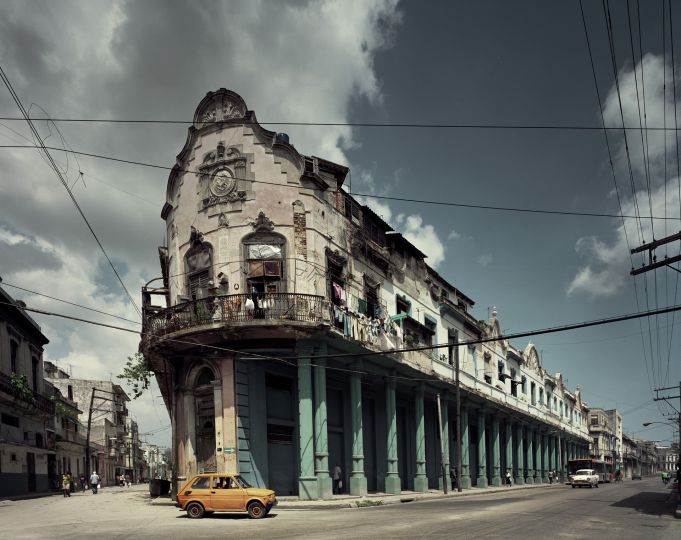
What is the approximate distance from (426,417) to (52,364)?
176ft

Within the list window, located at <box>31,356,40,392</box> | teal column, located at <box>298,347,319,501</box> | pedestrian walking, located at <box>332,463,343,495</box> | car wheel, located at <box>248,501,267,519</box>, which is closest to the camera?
car wheel, located at <box>248,501,267,519</box>

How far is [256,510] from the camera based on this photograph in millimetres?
19109

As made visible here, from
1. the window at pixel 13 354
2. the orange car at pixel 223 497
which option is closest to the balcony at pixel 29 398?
the window at pixel 13 354

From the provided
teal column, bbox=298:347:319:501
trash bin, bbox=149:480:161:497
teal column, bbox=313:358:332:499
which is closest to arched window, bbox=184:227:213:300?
teal column, bbox=298:347:319:501

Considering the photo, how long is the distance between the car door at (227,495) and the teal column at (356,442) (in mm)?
9328

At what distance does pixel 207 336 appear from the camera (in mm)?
25078

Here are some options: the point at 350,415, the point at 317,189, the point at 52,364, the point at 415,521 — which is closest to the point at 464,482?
the point at 350,415

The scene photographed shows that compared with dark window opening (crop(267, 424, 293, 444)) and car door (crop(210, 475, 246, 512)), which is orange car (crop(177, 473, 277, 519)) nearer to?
car door (crop(210, 475, 246, 512))

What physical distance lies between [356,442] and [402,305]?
34.5 feet

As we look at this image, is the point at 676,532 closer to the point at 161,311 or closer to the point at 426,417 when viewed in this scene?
the point at 161,311

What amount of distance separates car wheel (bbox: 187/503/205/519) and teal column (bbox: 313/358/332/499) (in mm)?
6384

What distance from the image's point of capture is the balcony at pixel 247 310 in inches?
971

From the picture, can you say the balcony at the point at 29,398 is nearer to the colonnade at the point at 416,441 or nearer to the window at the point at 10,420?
the window at the point at 10,420

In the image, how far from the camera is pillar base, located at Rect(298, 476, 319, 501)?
24.5m
